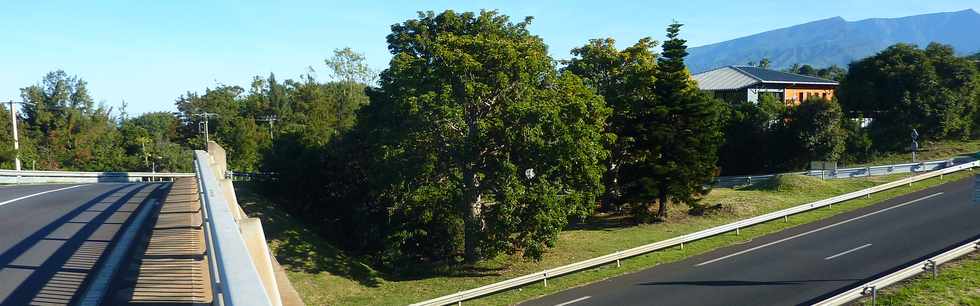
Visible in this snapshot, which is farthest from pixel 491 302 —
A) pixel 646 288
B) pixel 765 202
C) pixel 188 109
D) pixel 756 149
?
pixel 188 109

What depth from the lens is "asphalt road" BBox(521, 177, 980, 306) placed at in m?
17.7

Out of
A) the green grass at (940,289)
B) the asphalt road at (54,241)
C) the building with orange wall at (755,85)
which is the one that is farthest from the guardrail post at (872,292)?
the building with orange wall at (755,85)

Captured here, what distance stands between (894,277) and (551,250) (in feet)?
44.4

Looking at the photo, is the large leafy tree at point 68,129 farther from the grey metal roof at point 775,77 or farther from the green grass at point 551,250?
the grey metal roof at point 775,77

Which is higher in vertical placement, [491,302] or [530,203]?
[530,203]

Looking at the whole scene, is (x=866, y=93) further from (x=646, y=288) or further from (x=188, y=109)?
(x=188, y=109)

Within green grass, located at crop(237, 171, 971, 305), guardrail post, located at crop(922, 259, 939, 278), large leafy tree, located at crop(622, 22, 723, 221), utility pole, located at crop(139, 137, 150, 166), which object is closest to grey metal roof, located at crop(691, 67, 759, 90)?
green grass, located at crop(237, 171, 971, 305)

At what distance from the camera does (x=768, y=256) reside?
885 inches

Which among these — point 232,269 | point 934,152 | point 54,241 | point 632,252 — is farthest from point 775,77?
point 232,269

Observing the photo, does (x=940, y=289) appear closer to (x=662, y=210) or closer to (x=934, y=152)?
(x=662, y=210)

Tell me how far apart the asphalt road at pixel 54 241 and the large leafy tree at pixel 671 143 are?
68.0 feet

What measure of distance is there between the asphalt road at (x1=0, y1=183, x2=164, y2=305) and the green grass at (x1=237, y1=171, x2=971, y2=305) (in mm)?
5706

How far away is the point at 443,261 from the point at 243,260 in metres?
22.1

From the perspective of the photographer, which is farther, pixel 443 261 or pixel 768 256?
pixel 443 261
